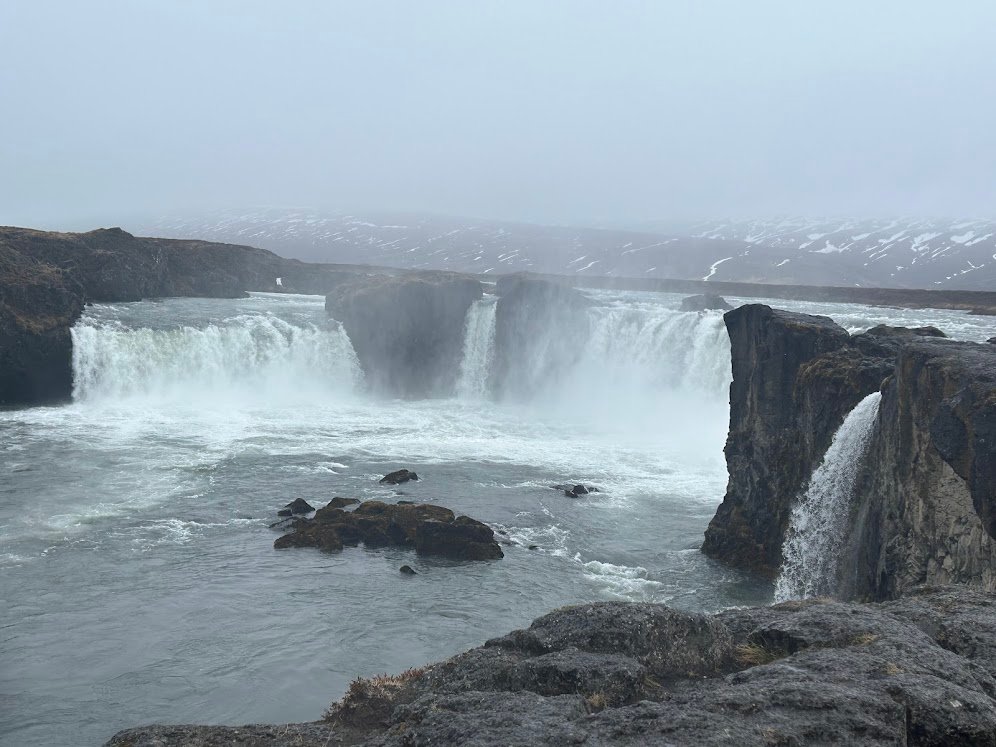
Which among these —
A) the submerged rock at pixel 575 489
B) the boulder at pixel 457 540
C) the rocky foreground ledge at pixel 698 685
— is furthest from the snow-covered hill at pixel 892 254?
the rocky foreground ledge at pixel 698 685

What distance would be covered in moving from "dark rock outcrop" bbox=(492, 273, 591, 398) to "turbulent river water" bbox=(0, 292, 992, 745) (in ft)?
3.66

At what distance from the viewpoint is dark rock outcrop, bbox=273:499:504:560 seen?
26297 mm

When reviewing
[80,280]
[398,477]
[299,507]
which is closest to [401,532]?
[299,507]

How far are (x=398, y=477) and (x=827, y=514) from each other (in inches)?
687

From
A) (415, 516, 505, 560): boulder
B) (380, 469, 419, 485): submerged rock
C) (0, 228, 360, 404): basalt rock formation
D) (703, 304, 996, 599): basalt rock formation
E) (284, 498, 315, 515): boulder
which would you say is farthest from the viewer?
(0, 228, 360, 404): basalt rock formation

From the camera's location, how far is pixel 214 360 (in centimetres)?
5559

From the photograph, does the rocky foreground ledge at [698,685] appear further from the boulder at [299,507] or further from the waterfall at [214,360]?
the waterfall at [214,360]

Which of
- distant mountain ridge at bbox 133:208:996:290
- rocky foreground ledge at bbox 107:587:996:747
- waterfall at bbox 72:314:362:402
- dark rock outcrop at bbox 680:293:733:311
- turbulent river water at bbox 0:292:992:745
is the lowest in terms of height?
turbulent river water at bbox 0:292:992:745

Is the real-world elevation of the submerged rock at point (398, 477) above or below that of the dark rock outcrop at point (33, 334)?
below

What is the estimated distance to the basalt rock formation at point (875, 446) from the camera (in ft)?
49.7

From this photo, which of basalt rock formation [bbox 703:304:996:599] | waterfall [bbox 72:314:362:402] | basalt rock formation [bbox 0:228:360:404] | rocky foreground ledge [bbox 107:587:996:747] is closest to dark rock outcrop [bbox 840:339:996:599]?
basalt rock formation [bbox 703:304:996:599]

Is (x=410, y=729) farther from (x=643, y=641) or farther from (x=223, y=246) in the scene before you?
(x=223, y=246)

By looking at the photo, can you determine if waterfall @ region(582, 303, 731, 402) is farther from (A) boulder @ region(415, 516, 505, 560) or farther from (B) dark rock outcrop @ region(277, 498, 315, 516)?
(B) dark rock outcrop @ region(277, 498, 315, 516)

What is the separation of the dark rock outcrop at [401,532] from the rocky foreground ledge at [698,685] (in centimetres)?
1524
